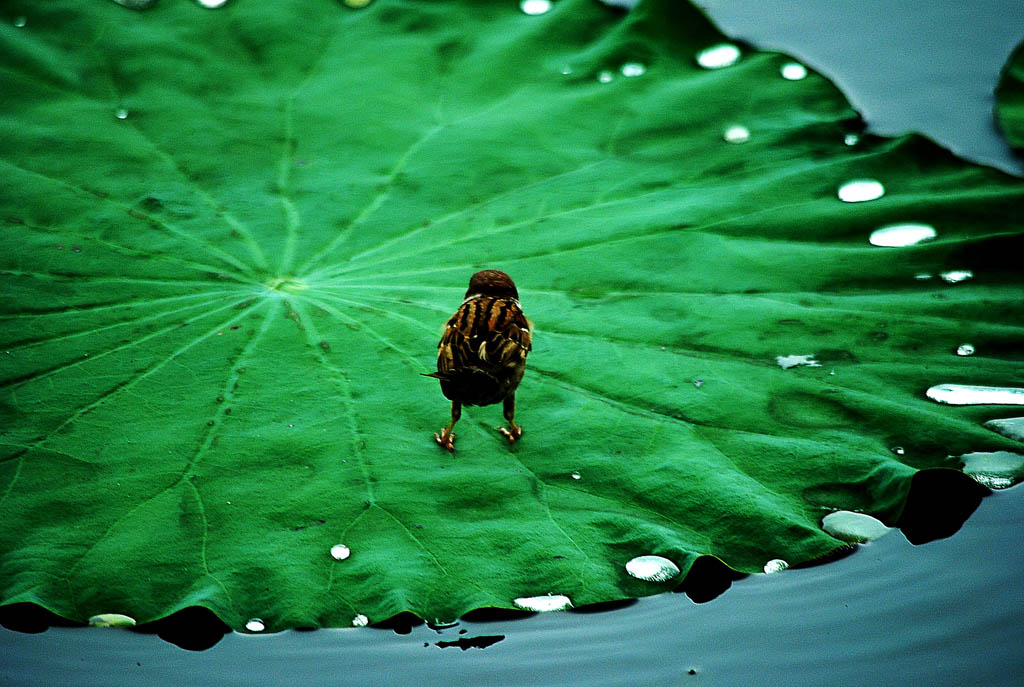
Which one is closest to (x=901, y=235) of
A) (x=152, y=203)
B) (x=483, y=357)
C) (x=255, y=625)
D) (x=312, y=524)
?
(x=483, y=357)

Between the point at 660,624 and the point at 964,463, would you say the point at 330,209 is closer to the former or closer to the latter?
the point at 660,624

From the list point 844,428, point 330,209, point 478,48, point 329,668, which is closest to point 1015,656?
point 844,428

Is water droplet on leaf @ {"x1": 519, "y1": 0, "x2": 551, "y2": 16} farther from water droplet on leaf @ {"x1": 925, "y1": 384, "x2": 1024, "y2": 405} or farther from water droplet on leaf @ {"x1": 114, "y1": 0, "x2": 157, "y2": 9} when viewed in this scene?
water droplet on leaf @ {"x1": 925, "y1": 384, "x2": 1024, "y2": 405}

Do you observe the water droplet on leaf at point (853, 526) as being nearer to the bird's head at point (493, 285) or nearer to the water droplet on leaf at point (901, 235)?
the bird's head at point (493, 285)

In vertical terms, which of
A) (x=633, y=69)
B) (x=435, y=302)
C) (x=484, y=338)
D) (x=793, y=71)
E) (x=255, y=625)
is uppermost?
(x=633, y=69)

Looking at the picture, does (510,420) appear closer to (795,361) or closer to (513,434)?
(513,434)

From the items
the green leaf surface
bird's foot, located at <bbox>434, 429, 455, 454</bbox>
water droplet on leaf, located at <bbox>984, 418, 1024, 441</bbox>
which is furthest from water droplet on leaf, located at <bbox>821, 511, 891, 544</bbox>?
the green leaf surface
